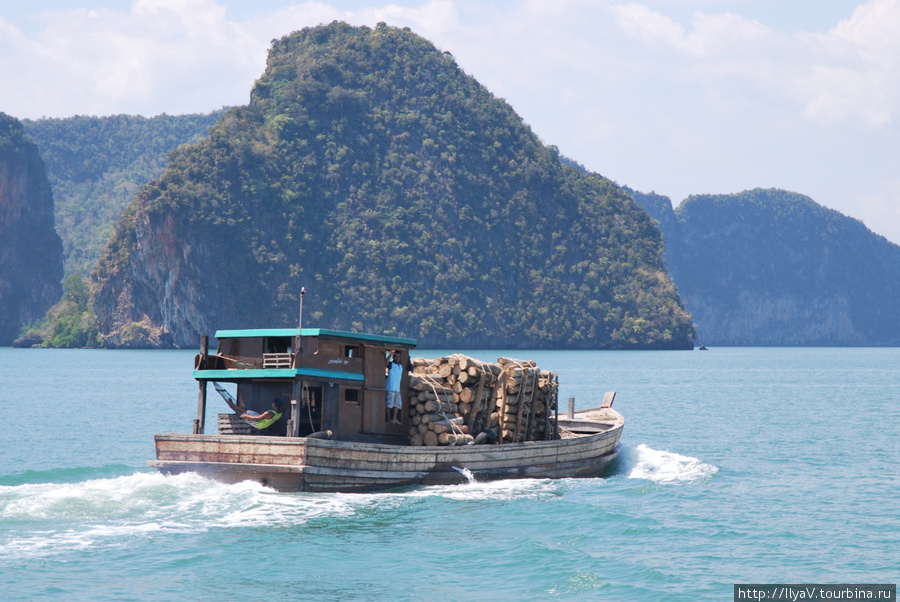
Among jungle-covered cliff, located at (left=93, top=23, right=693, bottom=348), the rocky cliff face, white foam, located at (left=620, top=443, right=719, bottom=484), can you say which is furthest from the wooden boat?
the rocky cliff face

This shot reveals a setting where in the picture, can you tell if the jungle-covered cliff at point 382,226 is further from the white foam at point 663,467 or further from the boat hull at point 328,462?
the boat hull at point 328,462

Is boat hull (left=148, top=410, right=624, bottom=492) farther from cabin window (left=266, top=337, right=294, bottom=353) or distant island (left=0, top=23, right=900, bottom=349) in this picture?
Result: distant island (left=0, top=23, right=900, bottom=349)

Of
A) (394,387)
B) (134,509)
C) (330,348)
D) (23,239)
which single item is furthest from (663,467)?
(23,239)

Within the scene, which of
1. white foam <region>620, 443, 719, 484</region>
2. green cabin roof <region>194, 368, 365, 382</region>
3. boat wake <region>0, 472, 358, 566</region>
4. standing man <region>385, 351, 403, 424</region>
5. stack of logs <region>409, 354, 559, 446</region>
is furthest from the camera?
white foam <region>620, 443, 719, 484</region>

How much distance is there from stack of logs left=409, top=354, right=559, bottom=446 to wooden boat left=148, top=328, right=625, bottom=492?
429mm

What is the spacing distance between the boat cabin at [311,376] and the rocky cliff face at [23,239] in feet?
536

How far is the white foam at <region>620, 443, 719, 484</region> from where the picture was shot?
87.8 feet

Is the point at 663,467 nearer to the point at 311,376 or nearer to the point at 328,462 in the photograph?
the point at 328,462

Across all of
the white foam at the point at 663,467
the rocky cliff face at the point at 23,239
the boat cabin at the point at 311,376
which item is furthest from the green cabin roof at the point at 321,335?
the rocky cliff face at the point at 23,239

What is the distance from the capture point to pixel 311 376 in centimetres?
2042

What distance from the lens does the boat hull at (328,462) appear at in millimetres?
19578

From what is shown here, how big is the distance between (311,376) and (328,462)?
72.3 inches

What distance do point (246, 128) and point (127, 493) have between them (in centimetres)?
14176

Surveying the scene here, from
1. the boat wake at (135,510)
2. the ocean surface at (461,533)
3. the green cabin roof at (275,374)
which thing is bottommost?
the ocean surface at (461,533)
